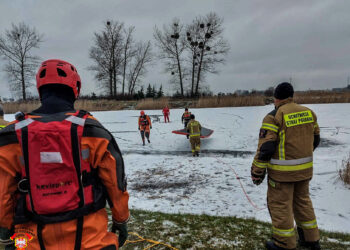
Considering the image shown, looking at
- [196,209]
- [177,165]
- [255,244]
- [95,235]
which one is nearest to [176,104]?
[177,165]

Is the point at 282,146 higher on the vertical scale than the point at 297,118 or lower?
lower

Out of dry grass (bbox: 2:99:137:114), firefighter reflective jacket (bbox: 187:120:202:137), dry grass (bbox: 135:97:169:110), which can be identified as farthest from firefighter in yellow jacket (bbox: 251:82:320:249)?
dry grass (bbox: 2:99:137:114)

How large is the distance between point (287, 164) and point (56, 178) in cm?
238

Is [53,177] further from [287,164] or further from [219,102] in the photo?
[219,102]

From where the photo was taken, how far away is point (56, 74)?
1449 mm

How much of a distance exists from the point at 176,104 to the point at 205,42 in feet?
33.3

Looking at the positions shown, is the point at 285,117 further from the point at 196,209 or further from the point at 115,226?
the point at 196,209

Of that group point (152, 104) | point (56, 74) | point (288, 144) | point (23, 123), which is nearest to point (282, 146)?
point (288, 144)

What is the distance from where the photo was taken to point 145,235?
3.04 m

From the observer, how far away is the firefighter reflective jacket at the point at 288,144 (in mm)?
2486

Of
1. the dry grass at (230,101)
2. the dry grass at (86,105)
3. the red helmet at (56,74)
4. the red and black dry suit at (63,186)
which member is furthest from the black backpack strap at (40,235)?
the dry grass at (86,105)

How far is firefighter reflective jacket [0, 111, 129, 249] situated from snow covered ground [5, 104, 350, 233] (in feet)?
9.83

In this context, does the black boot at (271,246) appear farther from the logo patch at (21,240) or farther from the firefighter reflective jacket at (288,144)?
the logo patch at (21,240)

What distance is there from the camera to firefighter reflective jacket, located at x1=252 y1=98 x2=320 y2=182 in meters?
2.49
